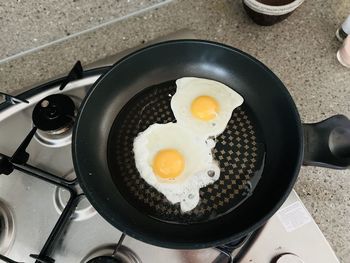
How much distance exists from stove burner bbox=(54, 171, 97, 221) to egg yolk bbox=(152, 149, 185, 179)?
0.14 m

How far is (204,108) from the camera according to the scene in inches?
31.5

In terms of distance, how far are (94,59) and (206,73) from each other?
0.99ft

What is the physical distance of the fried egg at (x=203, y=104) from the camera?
0.80 meters

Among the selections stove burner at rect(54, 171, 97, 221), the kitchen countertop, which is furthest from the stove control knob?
stove burner at rect(54, 171, 97, 221)

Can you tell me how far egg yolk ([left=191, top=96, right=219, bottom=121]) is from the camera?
0.80 meters

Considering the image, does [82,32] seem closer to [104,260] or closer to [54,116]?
[54,116]

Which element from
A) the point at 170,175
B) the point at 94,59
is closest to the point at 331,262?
the point at 170,175

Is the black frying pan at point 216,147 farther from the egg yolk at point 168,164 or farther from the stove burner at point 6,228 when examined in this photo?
the stove burner at point 6,228

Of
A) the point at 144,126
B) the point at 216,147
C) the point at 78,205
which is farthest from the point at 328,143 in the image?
the point at 78,205

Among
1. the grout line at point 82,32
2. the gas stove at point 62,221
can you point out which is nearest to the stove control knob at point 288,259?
the gas stove at point 62,221

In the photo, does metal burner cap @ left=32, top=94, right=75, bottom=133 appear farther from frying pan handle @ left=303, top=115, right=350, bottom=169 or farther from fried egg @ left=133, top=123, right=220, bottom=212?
frying pan handle @ left=303, top=115, right=350, bottom=169

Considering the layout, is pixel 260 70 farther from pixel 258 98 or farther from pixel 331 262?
pixel 331 262

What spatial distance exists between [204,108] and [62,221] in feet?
1.14

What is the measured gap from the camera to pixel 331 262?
0.74 metres
